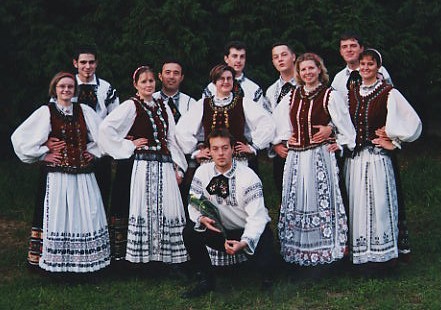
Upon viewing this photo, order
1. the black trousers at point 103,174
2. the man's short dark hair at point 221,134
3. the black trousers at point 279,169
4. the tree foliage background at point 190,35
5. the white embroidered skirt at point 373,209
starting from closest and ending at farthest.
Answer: the man's short dark hair at point 221,134 < the white embroidered skirt at point 373,209 < the black trousers at point 279,169 < the black trousers at point 103,174 < the tree foliage background at point 190,35

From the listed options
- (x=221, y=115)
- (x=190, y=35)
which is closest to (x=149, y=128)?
(x=221, y=115)

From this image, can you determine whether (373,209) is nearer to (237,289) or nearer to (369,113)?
(369,113)

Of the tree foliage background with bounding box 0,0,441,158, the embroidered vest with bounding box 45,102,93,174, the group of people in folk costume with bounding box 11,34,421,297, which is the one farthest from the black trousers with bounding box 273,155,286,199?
the tree foliage background with bounding box 0,0,441,158

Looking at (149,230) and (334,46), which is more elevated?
(334,46)

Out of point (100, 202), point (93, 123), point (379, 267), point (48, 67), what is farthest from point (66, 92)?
point (48, 67)

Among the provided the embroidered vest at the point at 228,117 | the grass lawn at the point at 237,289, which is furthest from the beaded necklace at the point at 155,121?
the grass lawn at the point at 237,289

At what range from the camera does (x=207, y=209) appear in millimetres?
4879

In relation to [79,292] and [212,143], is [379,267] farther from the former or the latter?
[79,292]

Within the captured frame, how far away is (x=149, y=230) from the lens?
5.24 m

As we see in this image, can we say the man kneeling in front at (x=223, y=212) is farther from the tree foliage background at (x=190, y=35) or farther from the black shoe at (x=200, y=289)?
the tree foliage background at (x=190, y=35)

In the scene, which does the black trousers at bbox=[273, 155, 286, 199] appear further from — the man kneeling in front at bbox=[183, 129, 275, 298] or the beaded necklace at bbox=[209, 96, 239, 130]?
the man kneeling in front at bbox=[183, 129, 275, 298]

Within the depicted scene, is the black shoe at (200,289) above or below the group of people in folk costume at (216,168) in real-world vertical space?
below

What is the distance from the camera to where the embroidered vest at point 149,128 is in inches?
207

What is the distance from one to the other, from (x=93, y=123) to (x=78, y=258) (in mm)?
983
